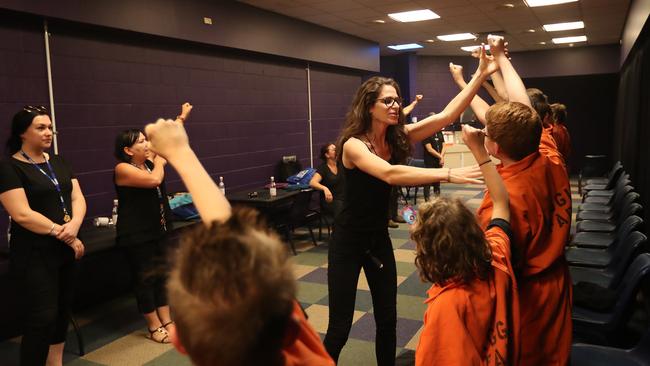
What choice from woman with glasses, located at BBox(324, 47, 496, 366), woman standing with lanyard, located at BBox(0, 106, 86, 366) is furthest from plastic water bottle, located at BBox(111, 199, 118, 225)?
woman with glasses, located at BBox(324, 47, 496, 366)

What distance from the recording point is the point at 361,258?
2262 millimetres

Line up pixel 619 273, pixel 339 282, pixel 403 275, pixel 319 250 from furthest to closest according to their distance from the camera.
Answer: pixel 319 250, pixel 403 275, pixel 619 273, pixel 339 282

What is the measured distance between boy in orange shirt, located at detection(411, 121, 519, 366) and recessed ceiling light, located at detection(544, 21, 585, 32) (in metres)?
8.44

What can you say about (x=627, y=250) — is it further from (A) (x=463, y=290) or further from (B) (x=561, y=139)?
(B) (x=561, y=139)

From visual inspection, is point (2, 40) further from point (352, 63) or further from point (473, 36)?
point (473, 36)

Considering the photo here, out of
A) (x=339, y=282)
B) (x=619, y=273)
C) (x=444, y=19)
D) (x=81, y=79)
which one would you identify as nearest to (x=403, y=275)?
(x=619, y=273)

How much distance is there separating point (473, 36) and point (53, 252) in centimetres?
845

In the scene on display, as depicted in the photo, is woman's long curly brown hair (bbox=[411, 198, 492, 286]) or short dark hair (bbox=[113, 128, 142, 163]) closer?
woman's long curly brown hair (bbox=[411, 198, 492, 286])

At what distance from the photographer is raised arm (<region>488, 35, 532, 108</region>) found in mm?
1981

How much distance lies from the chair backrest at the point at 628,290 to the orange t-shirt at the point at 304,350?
1964 millimetres

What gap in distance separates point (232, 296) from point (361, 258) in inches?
64.9

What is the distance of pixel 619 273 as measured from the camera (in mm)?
2801

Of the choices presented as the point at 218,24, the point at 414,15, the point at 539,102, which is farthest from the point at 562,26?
the point at 539,102

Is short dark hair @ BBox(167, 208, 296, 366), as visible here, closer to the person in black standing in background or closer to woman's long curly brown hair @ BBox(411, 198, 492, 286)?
woman's long curly brown hair @ BBox(411, 198, 492, 286)
